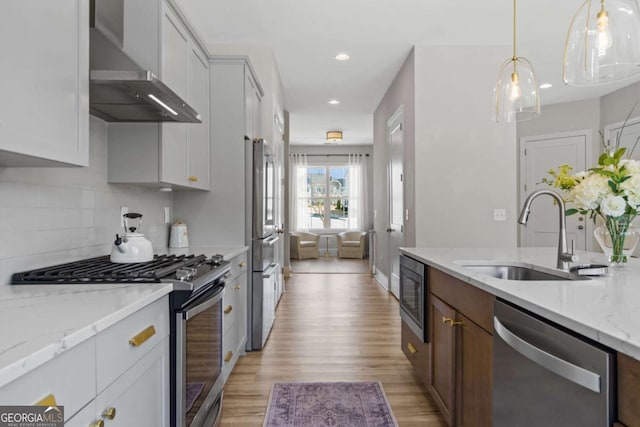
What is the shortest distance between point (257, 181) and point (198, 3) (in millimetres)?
1545

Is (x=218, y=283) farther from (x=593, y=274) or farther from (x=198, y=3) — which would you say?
(x=198, y=3)

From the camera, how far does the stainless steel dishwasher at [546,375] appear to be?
2.61 ft

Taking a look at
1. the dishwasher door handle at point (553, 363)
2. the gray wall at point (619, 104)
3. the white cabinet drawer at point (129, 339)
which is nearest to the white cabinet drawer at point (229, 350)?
the white cabinet drawer at point (129, 339)

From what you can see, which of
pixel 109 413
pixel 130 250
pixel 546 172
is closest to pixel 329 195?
pixel 546 172

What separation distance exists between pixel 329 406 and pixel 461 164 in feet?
8.72

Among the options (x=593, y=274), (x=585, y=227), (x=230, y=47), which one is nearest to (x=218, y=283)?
(x=593, y=274)

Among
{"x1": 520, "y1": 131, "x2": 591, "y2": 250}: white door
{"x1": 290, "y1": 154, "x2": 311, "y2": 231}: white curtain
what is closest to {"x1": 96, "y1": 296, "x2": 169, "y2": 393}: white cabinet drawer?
{"x1": 520, "y1": 131, "x2": 591, "y2": 250}: white door

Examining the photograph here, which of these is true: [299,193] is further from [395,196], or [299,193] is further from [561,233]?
[561,233]

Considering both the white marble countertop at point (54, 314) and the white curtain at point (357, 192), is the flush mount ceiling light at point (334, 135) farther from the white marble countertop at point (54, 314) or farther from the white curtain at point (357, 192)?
the white marble countertop at point (54, 314)

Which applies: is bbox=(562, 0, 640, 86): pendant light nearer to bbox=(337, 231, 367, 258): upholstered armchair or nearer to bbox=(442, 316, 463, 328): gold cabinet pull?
bbox=(442, 316, 463, 328): gold cabinet pull

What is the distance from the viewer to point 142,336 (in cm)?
119

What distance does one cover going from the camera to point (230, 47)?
3.88m

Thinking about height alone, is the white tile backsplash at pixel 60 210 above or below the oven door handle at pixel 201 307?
above

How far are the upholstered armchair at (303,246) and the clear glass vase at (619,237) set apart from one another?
7599mm
